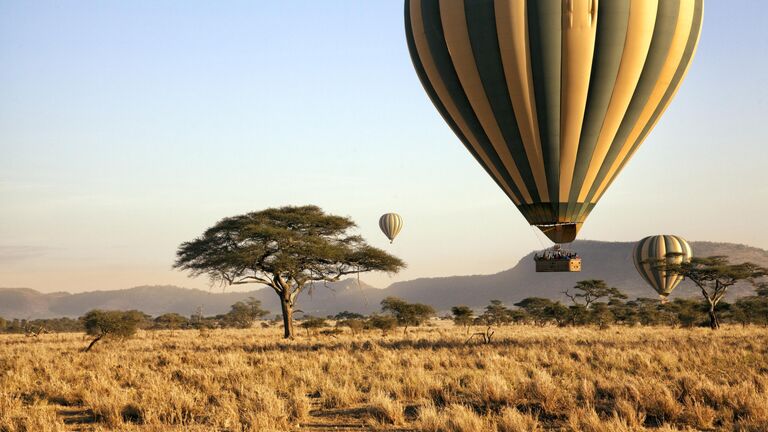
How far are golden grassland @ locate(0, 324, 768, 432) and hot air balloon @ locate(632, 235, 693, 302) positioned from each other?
4661cm

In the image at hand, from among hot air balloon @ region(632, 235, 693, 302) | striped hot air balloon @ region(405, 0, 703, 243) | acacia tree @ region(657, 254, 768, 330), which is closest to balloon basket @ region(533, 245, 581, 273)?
striped hot air balloon @ region(405, 0, 703, 243)

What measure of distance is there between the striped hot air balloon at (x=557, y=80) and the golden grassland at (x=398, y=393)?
6.13 meters

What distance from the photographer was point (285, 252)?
3909 centimetres

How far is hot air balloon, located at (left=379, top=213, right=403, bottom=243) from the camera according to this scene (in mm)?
72688

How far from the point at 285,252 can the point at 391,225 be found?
3436 cm

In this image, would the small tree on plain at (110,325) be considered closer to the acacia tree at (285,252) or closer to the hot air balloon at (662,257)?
the acacia tree at (285,252)

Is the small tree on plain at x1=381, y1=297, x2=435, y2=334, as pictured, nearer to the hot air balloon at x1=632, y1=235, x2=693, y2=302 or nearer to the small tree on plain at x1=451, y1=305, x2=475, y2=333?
the small tree on plain at x1=451, y1=305, x2=475, y2=333

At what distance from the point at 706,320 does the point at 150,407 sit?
186 ft

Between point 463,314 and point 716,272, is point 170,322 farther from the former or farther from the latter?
point 716,272

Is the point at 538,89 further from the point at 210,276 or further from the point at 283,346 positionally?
the point at 210,276

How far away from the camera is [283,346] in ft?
101

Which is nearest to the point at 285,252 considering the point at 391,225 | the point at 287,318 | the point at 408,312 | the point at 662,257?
the point at 287,318

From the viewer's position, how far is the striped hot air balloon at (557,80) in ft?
74.6

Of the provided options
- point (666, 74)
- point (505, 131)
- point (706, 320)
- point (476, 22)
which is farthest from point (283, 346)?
point (706, 320)
